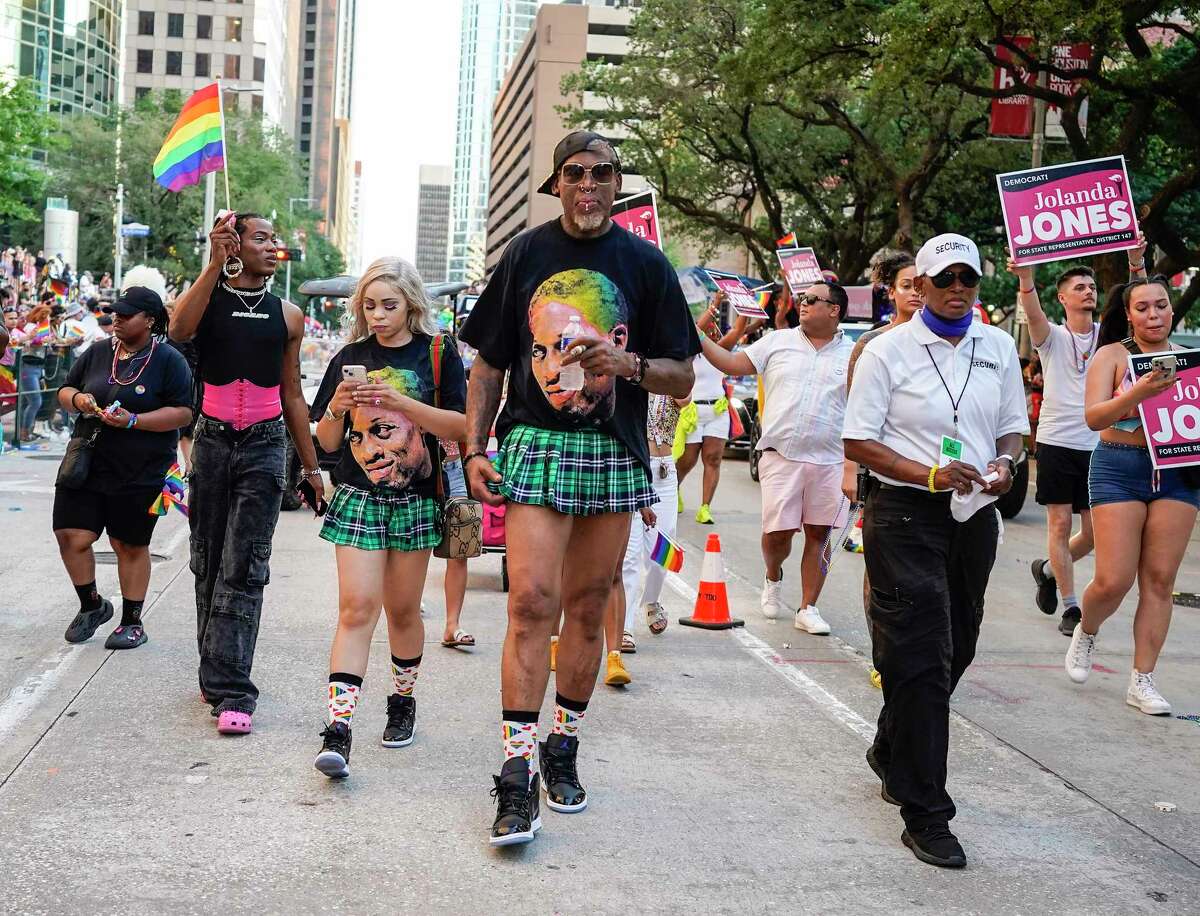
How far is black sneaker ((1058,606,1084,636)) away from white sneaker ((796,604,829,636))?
1.54 m

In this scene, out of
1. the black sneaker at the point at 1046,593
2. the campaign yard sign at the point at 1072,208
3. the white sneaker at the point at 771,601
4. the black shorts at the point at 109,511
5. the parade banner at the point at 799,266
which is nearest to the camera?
the black shorts at the point at 109,511

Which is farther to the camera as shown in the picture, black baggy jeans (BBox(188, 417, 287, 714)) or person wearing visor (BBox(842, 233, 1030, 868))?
black baggy jeans (BBox(188, 417, 287, 714))

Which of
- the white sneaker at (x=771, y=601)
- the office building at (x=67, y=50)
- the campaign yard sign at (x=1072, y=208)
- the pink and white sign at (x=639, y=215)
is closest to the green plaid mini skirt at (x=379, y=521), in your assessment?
the white sneaker at (x=771, y=601)

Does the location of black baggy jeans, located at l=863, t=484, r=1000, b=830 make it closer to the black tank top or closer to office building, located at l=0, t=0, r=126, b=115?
the black tank top

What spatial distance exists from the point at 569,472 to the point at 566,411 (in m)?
0.19

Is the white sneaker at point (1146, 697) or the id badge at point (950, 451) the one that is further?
the white sneaker at point (1146, 697)

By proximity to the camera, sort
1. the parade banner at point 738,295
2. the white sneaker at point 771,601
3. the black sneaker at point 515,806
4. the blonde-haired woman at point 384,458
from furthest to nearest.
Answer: the white sneaker at point 771,601
the parade banner at point 738,295
the blonde-haired woman at point 384,458
the black sneaker at point 515,806

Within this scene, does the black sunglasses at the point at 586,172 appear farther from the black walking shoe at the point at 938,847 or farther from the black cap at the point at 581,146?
the black walking shoe at the point at 938,847

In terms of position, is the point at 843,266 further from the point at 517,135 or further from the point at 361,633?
the point at 517,135

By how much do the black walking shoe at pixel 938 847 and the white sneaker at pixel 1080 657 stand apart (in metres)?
3.08

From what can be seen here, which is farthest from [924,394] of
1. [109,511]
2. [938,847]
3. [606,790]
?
[109,511]

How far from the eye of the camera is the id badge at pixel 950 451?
4824mm

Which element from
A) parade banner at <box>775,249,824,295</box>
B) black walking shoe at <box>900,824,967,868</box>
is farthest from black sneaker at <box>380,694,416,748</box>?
parade banner at <box>775,249,824,295</box>

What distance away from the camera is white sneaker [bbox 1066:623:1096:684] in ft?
24.4
